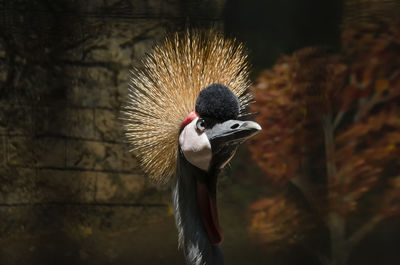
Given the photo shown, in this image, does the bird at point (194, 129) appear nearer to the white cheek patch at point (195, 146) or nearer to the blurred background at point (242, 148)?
the white cheek patch at point (195, 146)

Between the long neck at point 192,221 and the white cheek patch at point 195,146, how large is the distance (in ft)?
0.10

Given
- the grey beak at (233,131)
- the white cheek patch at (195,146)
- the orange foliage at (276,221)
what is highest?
the grey beak at (233,131)

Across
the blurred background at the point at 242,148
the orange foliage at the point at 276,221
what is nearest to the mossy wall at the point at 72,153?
the blurred background at the point at 242,148

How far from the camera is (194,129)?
1089 mm

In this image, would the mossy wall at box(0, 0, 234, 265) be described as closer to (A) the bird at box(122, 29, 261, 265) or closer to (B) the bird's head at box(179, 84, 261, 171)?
(A) the bird at box(122, 29, 261, 265)

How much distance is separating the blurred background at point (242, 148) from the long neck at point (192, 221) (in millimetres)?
929

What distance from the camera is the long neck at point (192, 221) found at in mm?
1104

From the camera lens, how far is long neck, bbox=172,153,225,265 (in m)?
1.10

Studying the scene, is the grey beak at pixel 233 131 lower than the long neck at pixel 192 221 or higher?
higher

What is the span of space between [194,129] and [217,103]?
0.28 ft

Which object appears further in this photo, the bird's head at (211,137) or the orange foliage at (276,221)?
the orange foliage at (276,221)

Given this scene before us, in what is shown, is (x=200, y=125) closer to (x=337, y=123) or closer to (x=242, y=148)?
(x=242, y=148)

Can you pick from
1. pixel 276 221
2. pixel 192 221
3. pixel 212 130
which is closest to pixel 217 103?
pixel 212 130

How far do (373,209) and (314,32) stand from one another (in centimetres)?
81
